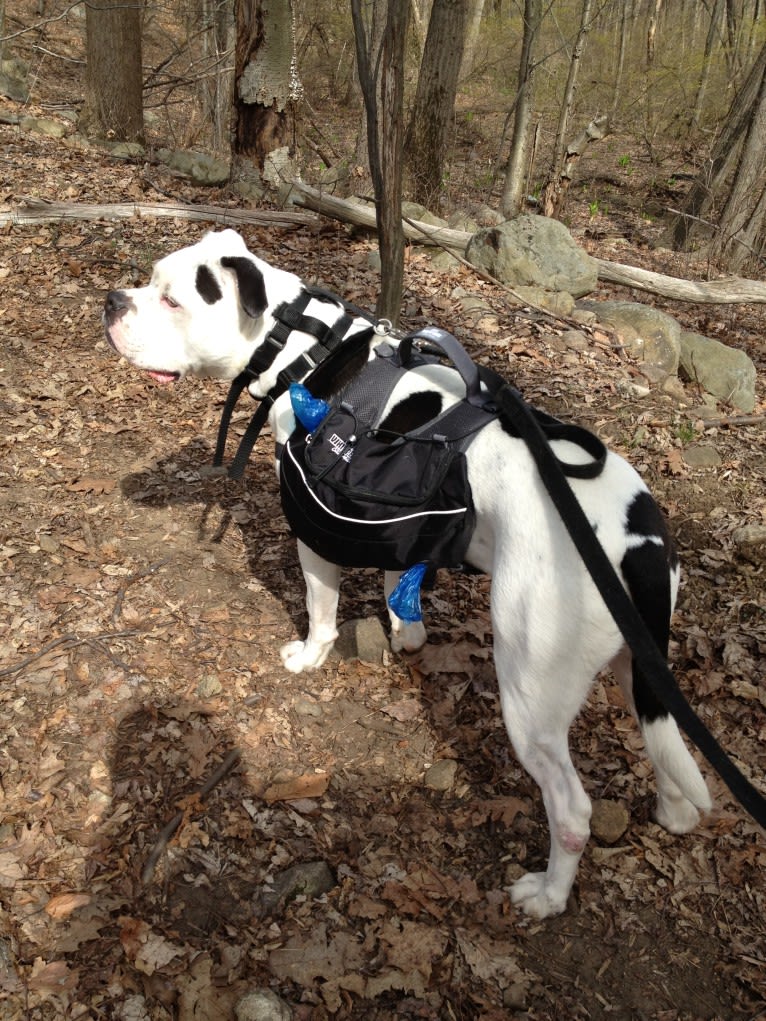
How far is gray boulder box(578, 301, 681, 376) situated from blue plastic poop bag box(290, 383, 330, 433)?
4.94 m

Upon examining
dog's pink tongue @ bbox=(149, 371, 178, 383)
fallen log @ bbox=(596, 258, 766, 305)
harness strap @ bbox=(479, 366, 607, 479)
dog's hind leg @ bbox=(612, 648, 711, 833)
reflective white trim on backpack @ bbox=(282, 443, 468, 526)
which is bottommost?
fallen log @ bbox=(596, 258, 766, 305)

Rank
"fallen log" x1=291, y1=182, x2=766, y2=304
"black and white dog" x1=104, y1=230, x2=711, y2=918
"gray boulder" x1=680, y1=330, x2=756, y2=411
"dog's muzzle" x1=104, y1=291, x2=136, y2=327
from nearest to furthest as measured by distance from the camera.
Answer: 1. "black and white dog" x1=104, y1=230, x2=711, y2=918
2. "dog's muzzle" x1=104, y1=291, x2=136, y2=327
3. "gray boulder" x1=680, y1=330, x2=756, y2=411
4. "fallen log" x1=291, y1=182, x2=766, y2=304

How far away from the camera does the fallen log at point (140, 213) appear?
8.21 m

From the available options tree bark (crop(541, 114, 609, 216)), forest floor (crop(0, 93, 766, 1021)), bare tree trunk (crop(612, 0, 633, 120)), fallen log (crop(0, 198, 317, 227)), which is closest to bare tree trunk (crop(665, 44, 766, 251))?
tree bark (crop(541, 114, 609, 216))

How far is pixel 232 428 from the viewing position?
5809 millimetres

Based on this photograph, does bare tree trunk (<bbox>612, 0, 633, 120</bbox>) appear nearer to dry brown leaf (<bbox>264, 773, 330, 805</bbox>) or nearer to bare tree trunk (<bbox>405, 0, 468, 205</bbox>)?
bare tree trunk (<bbox>405, 0, 468, 205</bbox>)

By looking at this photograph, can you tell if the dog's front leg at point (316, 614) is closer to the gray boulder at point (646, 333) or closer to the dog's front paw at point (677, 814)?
the dog's front paw at point (677, 814)

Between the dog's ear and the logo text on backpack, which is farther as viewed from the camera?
the dog's ear

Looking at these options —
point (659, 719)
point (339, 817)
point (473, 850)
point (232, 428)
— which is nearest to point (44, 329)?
point (232, 428)

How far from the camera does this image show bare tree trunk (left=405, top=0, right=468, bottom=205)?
395 inches

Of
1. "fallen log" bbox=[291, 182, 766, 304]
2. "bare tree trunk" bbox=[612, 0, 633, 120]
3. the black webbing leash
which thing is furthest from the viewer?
"bare tree trunk" bbox=[612, 0, 633, 120]

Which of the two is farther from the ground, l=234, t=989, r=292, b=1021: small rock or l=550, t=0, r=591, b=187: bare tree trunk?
l=550, t=0, r=591, b=187: bare tree trunk

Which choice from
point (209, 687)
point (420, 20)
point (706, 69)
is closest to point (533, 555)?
point (209, 687)

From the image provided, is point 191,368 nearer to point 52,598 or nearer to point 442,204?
point 52,598
